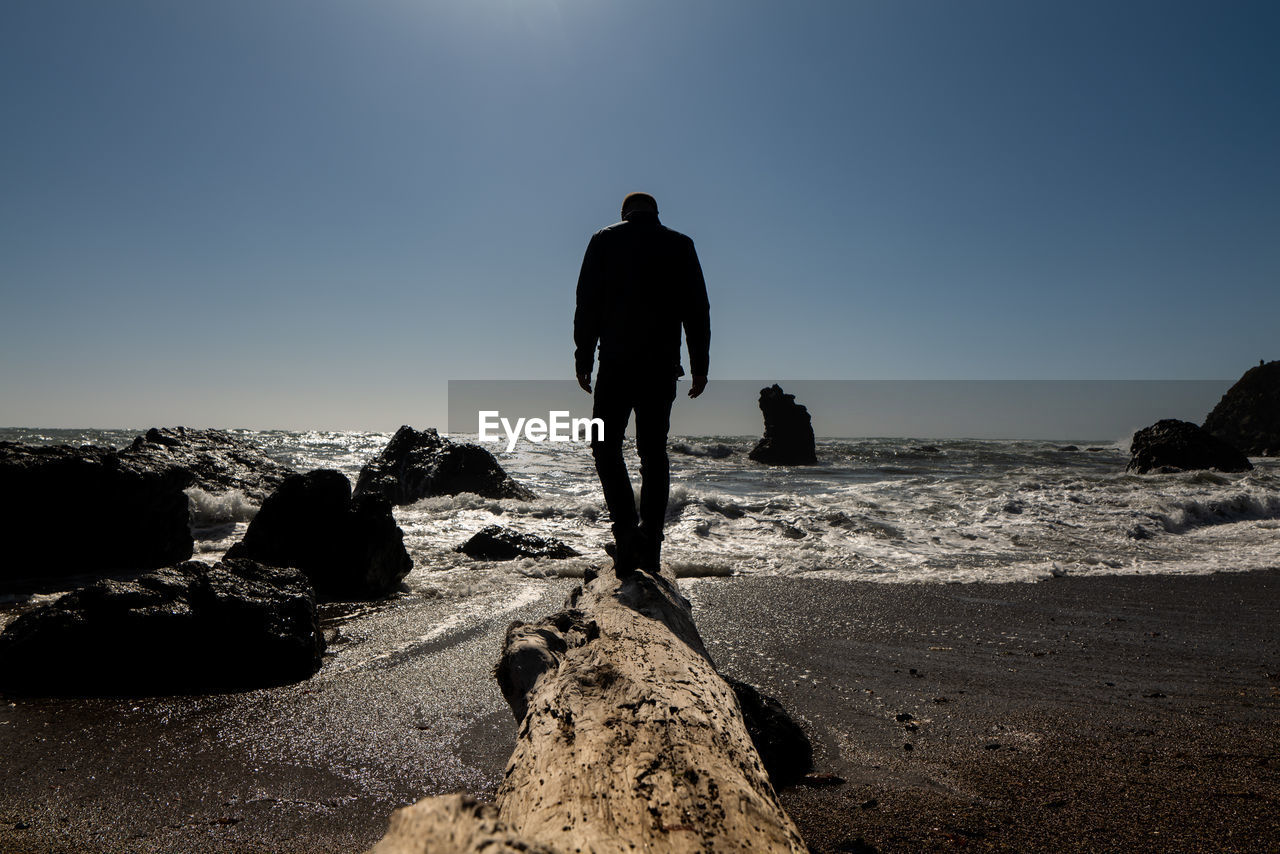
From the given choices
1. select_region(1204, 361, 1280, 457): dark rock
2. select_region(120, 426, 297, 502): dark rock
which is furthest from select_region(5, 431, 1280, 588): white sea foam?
select_region(1204, 361, 1280, 457): dark rock

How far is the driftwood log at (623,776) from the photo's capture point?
914mm

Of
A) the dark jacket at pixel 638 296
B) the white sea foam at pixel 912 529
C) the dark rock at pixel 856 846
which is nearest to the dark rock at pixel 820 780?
the dark rock at pixel 856 846

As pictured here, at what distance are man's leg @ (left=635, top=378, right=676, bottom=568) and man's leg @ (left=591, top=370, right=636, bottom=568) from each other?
0.08m

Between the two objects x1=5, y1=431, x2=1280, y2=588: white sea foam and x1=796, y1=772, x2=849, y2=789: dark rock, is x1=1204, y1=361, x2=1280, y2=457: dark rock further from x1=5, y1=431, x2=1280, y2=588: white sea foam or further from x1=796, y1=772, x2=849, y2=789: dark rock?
x1=796, y1=772, x2=849, y2=789: dark rock

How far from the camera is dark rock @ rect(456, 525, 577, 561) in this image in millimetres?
6641

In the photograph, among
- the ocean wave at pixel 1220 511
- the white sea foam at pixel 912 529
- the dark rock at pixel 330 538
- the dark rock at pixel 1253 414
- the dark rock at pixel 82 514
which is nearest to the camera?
the dark rock at pixel 330 538

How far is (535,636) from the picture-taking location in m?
2.33

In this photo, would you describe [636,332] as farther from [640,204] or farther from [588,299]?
[640,204]

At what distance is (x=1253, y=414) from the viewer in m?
39.1

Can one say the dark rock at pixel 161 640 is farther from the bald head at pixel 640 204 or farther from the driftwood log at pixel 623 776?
the bald head at pixel 640 204

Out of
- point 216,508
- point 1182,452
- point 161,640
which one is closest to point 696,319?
point 161,640

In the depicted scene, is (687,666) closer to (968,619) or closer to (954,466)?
(968,619)

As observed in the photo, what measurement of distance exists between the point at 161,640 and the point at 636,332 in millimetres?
2699

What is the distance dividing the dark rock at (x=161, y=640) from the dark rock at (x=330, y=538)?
1603 mm
